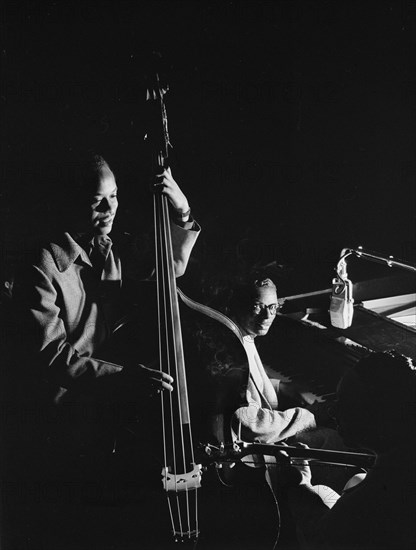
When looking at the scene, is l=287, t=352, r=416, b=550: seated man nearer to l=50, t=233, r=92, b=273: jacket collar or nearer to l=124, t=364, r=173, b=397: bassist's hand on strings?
l=124, t=364, r=173, b=397: bassist's hand on strings

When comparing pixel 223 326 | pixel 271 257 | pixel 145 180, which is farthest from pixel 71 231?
pixel 271 257

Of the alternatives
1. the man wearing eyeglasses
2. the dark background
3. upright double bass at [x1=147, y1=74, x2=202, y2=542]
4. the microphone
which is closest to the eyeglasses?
the man wearing eyeglasses

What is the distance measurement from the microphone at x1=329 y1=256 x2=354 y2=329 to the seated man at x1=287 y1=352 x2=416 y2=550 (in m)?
0.75

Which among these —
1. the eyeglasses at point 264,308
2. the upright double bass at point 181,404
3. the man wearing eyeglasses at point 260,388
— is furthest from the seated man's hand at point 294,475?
the eyeglasses at point 264,308

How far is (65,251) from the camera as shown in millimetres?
1693

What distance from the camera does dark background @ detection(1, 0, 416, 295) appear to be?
1675 millimetres

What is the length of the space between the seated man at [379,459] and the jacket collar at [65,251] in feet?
2.73

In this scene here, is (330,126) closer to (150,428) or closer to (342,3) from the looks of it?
(342,3)

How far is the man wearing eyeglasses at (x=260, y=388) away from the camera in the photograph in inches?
74.3

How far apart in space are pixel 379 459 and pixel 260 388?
0.54 meters

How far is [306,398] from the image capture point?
214cm

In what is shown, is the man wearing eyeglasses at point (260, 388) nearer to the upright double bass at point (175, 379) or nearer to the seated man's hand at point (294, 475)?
the seated man's hand at point (294, 475)

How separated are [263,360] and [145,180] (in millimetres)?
847

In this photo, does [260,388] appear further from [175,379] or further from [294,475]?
[175,379]
